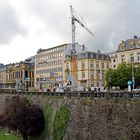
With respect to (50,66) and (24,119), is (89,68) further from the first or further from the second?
(24,119)

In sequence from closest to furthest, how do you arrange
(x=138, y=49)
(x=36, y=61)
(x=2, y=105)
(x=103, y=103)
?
(x=103, y=103) < (x=2, y=105) < (x=138, y=49) < (x=36, y=61)

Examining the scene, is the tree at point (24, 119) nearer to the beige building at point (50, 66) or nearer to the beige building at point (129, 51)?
the beige building at point (129, 51)

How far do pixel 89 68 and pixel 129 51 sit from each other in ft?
54.8

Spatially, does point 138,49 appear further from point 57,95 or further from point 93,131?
point 93,131

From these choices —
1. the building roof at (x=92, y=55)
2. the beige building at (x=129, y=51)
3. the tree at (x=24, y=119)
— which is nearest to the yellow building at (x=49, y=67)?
the building roof at (x=92, y=55)

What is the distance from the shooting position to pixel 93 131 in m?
35.8

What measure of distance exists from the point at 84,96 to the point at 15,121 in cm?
1162

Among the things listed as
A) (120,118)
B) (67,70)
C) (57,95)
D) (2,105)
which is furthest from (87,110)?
(67,70)

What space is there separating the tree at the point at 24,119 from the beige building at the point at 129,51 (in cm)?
5053

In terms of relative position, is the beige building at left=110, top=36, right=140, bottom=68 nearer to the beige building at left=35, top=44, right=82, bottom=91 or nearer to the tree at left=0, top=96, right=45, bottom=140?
the beige building at left=35, top=44, right=82, bottom=91

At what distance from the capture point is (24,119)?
47.0 meters

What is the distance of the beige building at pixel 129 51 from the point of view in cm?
9569

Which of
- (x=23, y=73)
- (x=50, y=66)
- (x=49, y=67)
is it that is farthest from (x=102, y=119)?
(x=23, y=73)

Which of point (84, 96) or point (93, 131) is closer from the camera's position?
point (93, 131)
